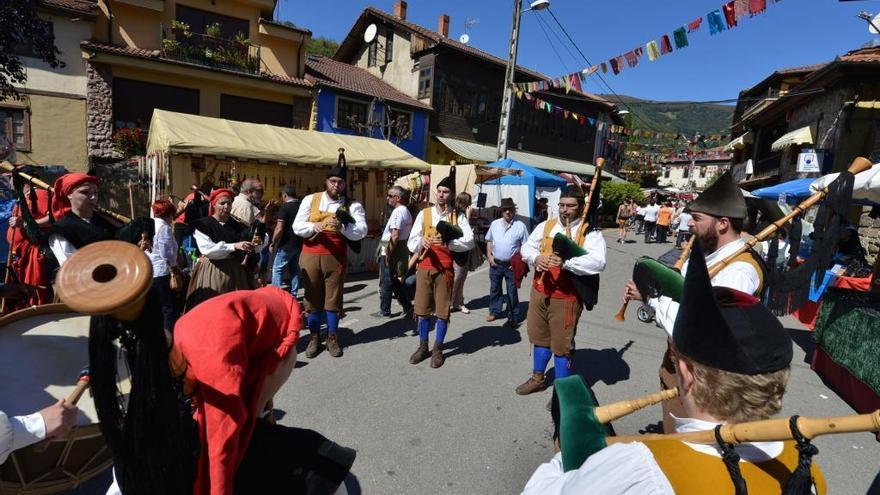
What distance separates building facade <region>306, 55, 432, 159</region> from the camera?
51.1ft

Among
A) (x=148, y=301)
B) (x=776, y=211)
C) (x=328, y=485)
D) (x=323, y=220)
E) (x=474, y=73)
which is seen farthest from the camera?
(x=474, y=73)

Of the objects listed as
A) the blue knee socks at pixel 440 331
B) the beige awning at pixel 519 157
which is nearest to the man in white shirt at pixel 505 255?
the blue knee socks at pixel 440 331

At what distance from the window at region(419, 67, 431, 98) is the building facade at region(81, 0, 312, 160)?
211 inches

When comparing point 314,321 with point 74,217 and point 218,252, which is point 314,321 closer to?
point 218,252

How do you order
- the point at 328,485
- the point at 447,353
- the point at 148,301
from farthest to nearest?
the point at 447,353 < the point at 328,485 < the point at 148,301

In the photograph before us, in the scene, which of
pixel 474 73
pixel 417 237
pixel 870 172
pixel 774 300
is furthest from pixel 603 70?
pixel 474 73

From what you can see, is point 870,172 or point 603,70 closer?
point 870,172

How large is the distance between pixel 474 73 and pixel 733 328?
823 inches

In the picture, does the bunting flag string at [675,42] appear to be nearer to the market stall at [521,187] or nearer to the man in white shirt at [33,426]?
the market stall at [521,187]

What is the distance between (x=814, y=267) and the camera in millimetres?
3107

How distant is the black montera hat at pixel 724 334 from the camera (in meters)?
1.02

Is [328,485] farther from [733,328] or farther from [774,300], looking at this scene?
[774,300]

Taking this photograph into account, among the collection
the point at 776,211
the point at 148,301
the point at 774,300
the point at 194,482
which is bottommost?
the point at 194,482

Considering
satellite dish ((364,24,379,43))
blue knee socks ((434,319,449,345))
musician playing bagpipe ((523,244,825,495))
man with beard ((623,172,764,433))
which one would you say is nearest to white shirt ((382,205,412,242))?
blue knee socks ((434,319,449,345))
